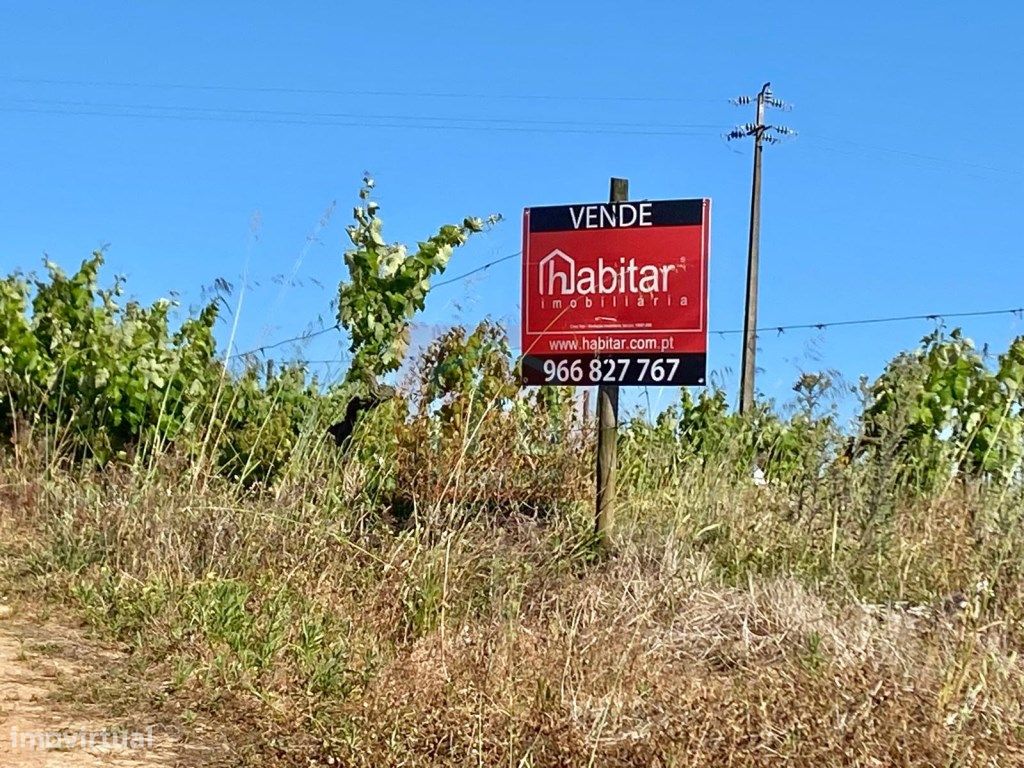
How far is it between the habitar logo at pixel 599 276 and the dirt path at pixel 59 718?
9.10 ft

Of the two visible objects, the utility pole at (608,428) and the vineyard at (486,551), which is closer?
the vineyard at (486,551)

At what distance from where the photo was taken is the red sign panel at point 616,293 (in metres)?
5.76

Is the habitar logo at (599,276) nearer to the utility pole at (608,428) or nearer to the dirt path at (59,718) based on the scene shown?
the utility pole at (608,428)

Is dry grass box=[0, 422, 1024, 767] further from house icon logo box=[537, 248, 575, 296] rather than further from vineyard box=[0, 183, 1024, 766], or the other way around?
house icon logo box=[537, 248, 575, 296]

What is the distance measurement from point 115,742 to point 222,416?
406 cm

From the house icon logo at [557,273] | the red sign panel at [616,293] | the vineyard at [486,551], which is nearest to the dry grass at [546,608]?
the vineyard at [486,551]

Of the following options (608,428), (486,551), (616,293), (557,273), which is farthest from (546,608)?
(557,273)

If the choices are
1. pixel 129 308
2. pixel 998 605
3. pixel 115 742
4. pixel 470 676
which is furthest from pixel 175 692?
pixel 129 308

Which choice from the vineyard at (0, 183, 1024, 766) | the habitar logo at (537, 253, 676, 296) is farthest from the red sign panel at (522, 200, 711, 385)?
the vineyard at (0, 183, 1024, 766)

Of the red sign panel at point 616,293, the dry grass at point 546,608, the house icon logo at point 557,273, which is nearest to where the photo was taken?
the dry grass at point 546,608

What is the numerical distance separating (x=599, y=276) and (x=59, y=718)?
325cm

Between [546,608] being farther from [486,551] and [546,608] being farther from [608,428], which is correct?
[608,428]

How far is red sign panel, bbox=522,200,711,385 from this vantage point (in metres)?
5.76

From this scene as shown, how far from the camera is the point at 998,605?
16.0ft
